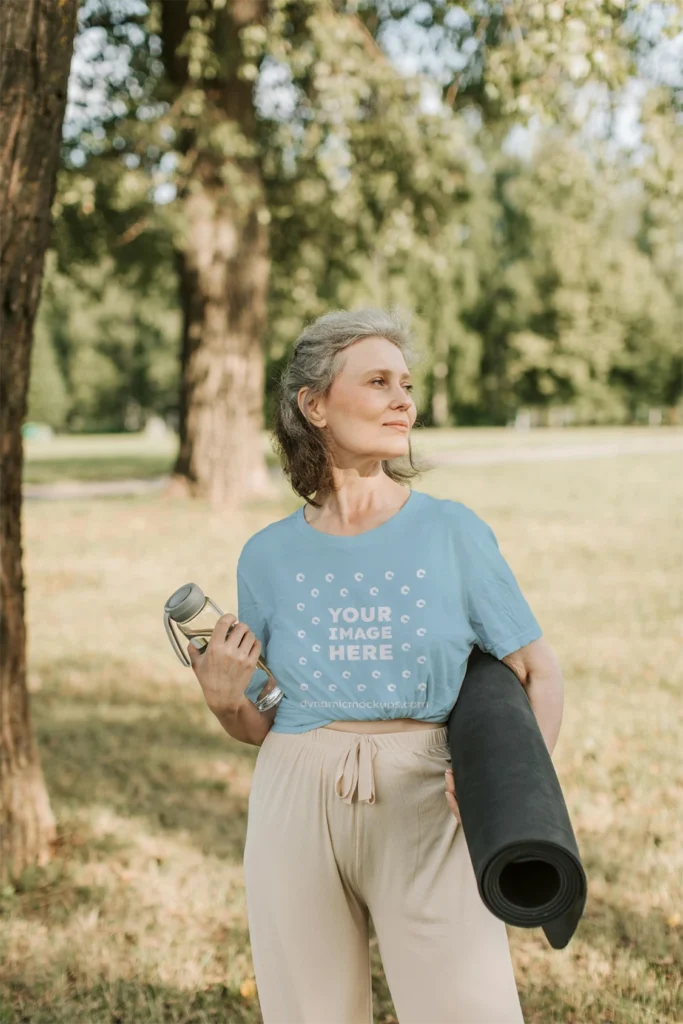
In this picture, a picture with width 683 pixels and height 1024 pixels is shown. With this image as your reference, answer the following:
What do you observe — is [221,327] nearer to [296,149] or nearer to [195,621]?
[296,149]

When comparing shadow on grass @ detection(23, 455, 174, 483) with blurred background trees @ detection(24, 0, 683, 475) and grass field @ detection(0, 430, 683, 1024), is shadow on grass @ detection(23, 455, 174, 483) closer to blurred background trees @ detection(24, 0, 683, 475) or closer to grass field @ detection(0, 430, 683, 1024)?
blurred background trees @ detection(24, 0, 683, 475)

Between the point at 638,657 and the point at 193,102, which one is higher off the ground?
the point at 193,102

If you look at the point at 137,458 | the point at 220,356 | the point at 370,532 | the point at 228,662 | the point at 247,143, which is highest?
the point at 247,143

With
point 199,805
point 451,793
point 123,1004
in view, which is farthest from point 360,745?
point 199,805

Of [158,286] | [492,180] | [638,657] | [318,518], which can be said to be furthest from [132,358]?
[318,518]

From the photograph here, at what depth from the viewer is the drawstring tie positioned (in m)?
2.03

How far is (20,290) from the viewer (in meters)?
3.69

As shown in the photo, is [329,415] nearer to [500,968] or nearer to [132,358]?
[500,968]

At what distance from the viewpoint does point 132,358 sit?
64.0 meters

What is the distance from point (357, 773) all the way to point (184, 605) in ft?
1.55

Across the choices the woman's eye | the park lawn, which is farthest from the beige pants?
the park lawn

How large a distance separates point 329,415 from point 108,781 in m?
3.71

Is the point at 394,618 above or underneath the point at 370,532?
underneath

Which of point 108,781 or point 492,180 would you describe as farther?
point 492,180
